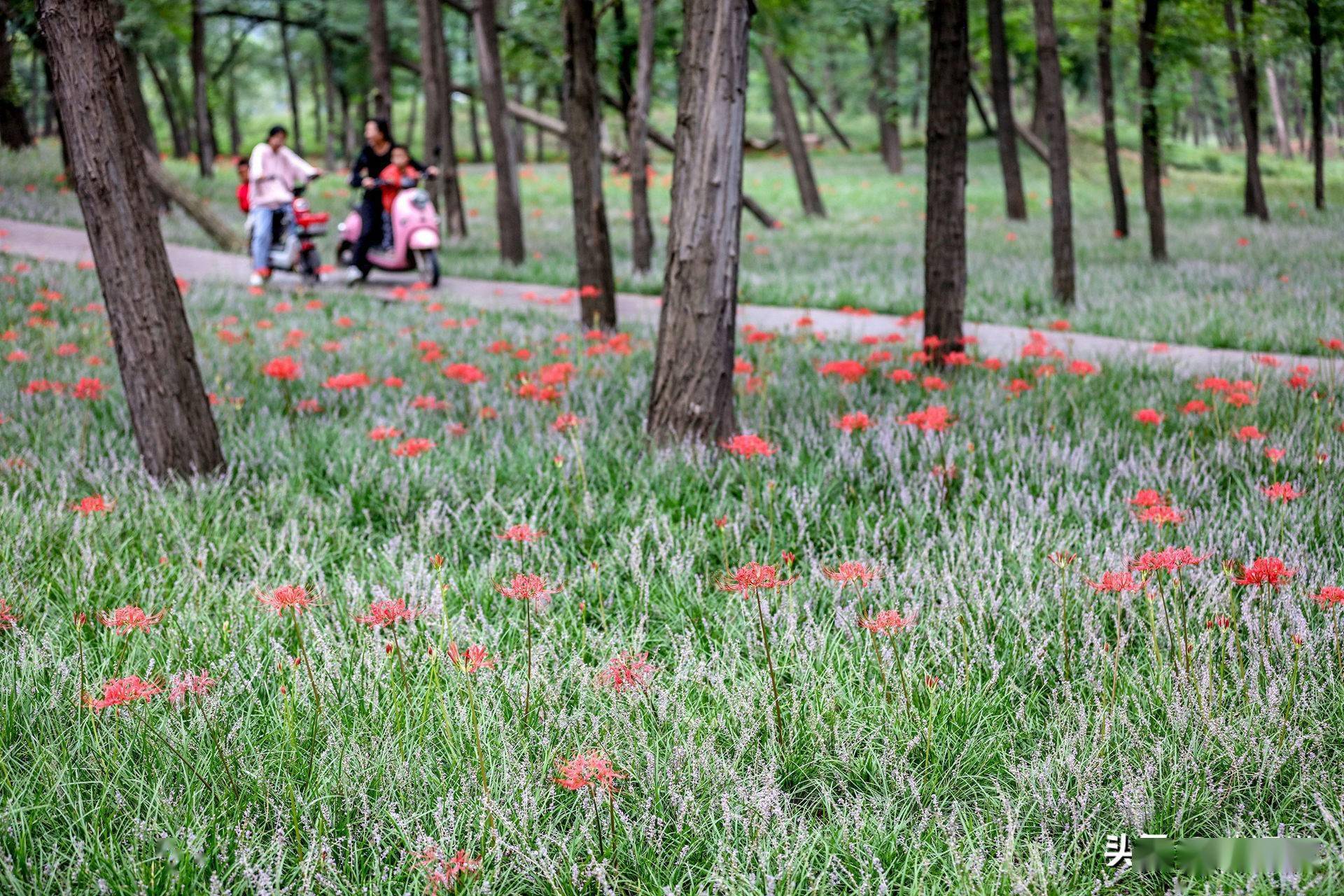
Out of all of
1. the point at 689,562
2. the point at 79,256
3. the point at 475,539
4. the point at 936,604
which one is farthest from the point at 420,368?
the point at 79,256

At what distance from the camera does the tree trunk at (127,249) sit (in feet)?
13.5

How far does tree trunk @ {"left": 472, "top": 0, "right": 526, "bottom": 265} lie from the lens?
14.0 meters

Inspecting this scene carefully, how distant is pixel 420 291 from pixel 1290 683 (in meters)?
10.5

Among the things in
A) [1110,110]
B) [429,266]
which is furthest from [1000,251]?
[429,266]

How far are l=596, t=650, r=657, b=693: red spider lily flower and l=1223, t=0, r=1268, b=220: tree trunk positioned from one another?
52.3 feet

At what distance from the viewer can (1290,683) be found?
2510 millimetres

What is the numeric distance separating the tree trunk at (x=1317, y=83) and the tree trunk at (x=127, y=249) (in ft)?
52.2

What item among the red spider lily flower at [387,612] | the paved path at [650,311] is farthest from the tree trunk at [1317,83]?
the red spider lily flower at [387,612]

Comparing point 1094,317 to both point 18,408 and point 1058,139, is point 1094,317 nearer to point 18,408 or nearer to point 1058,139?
point 1058,139

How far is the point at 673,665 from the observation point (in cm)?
303

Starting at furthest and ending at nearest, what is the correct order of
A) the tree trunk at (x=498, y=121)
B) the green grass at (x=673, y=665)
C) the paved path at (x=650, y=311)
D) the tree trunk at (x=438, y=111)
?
the tree trunk at (x=438, y=111) < the tree trunk at (x=498, y=121) < the paved path at (x=650, y=311) < the green grass at (x=673, y=665)

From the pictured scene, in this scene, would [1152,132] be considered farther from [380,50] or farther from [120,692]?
[120,692]

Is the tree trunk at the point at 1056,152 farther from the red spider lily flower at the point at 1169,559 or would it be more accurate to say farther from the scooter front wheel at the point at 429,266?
the red spider lily flower at the point at 1169,559

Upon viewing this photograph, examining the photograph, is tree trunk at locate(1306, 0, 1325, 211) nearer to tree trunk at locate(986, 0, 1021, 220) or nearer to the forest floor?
the forest floor
